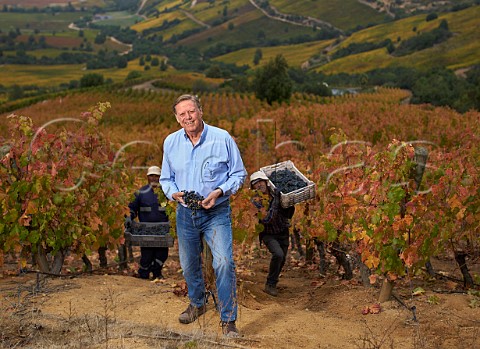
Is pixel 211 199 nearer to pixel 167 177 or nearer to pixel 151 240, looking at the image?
pixel 167 177

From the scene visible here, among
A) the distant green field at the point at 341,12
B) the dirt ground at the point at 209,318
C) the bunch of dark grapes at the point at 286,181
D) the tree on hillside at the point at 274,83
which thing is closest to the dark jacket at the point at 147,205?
the dirt ground at the point at 209,318

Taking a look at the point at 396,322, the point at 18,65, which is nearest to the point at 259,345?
the point at 396,322

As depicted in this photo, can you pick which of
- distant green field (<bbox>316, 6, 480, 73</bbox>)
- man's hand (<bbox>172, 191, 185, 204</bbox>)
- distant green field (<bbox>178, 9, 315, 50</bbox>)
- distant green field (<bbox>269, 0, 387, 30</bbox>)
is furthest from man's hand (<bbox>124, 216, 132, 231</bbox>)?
distant green field (<bbox>269, 0, 387, 30</bbox>)

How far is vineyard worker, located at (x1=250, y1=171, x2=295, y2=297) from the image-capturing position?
7.04 meters

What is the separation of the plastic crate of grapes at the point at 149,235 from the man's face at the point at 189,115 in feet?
9.94

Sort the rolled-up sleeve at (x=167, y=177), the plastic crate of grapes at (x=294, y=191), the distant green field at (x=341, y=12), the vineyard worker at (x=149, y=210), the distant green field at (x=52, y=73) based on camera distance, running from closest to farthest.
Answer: the rolled-up sleeve at (x=167, y=177) → the plastic crate of grapes at (x=294, y=191) → the vineyard worker at (x=149, y=210) → the distant green field at (x=52, y=73) → the distant green field at (x=341, y=12)

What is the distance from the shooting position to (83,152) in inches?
289

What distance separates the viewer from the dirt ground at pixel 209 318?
4766 mm

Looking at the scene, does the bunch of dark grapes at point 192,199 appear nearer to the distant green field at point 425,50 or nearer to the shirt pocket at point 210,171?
the shirt pocket at point 210,171

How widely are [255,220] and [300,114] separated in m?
23.1

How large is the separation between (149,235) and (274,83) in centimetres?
5101

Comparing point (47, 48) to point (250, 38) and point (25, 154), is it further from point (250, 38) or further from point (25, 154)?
point (25, 154)

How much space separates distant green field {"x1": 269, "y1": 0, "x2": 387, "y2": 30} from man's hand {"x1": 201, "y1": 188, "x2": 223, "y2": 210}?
178m

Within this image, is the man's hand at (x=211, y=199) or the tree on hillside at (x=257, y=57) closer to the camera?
the man's hand at (x=211, y=199)
